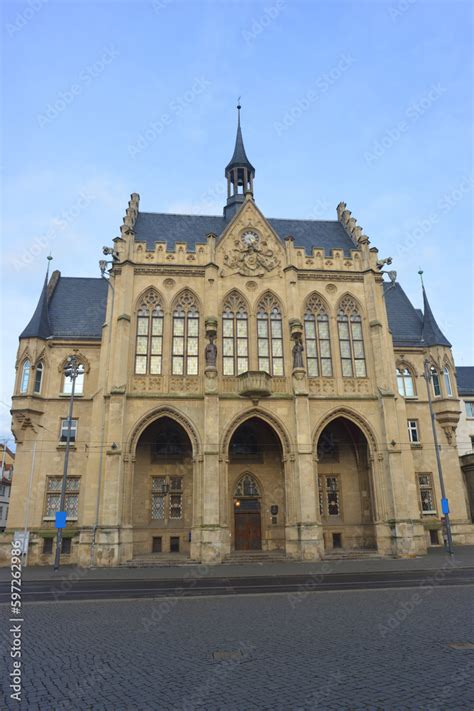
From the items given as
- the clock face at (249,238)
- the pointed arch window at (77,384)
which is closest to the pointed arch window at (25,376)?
the pointed arch window at (77,384)

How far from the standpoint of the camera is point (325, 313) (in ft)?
101

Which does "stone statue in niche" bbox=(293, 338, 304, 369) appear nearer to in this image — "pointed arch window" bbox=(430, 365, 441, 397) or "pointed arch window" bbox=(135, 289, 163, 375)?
"pointed arch window" bbox=(135, 289, 163, 375)

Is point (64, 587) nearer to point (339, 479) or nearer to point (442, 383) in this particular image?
point (339, 479)

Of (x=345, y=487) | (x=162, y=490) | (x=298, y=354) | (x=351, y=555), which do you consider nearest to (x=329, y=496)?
(x=345, y=487)

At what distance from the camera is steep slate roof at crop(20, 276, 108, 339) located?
1216 inches

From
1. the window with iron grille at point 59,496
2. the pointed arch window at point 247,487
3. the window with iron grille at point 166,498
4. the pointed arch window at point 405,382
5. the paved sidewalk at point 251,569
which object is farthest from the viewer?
the pointed arch window at point 405,382

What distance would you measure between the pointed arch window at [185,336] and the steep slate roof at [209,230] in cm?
516

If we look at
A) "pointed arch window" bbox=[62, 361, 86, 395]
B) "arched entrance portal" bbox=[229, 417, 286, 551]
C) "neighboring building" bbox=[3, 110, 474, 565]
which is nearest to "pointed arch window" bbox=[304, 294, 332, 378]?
"neighboring building" bbox=[3, 110, 474, 565]

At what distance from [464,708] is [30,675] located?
550 centimetres

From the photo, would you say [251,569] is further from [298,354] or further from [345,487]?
[298,354]

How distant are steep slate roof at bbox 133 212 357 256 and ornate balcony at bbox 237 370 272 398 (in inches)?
429

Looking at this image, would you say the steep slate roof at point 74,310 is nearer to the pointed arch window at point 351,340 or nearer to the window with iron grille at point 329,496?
the pointed arch window at point 351,340

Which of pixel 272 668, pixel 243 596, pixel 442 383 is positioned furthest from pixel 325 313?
pixel 272 668

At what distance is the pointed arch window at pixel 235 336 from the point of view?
94.1ft
